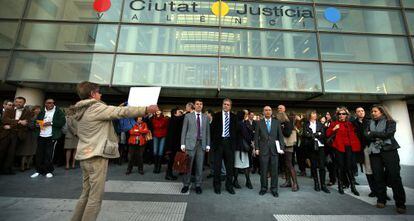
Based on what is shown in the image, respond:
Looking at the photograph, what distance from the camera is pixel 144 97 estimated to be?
2.45 m

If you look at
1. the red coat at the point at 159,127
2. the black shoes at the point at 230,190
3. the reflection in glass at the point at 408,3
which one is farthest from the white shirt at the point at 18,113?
the reflection in glass at the point at 408,3

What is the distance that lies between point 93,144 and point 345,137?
5.31 meters

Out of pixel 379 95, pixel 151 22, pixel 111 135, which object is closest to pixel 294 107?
pixel 379 95

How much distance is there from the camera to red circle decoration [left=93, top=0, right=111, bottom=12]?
948cm

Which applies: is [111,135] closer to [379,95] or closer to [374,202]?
[374,202]

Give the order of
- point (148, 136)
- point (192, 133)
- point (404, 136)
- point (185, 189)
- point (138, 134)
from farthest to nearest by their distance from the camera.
Answer: point (404, 136), point (148, 136), point (138, 134), point (192, 133), point (185, 189)

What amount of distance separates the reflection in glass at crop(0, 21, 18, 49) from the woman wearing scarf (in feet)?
42.8

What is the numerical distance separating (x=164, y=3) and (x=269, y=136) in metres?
8.42

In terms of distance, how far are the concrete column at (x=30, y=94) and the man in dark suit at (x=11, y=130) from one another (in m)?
2.94

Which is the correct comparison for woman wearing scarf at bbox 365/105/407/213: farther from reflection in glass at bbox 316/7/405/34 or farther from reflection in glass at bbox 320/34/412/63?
reflection in glass at bbox 316/7/405/34

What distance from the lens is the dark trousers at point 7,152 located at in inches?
225

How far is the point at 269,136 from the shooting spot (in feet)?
15.6

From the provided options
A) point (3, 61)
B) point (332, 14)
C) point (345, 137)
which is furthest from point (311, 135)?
point (3, 61)

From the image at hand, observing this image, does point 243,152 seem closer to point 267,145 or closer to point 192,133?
point 267,145
